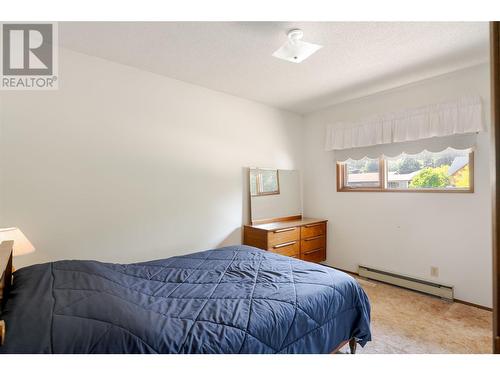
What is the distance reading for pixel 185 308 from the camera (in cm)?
134

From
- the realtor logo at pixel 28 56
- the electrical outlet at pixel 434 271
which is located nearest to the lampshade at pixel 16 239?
the realtor logo at pixel 28 56

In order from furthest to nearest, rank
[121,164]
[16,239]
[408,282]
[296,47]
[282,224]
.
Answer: [282,224], [408,282], [121,164], [296,47], [16,239]

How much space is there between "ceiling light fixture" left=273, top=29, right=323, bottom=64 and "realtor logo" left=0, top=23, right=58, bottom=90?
175cm

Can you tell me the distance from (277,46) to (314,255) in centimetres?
283

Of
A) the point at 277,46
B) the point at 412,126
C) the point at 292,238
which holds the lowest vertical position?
the point at 292,238

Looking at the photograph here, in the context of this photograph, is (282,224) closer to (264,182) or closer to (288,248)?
(288,248)

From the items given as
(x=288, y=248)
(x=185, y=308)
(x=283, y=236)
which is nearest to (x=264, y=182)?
(x=283, y=236)

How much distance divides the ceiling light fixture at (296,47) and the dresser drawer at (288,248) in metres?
2.14

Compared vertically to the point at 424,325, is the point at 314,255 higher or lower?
higher

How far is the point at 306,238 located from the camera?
360 centimetres

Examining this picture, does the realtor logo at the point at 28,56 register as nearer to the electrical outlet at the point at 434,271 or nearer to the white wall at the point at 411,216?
the white wall at the point at 411,216

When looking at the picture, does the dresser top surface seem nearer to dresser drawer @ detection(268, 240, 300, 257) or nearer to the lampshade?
dresser drawer @ detection(268, 240, 300, 257)

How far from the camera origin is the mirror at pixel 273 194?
3521 mm

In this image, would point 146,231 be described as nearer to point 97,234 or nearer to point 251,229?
point 97,234
